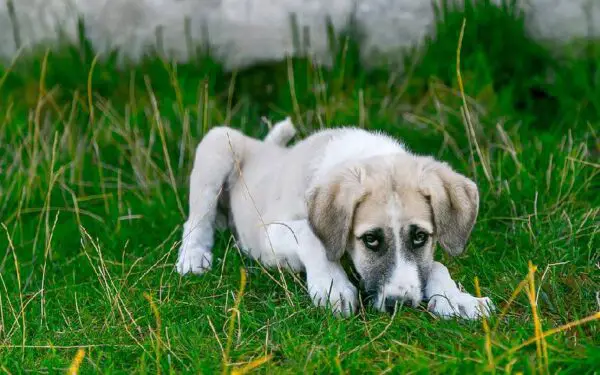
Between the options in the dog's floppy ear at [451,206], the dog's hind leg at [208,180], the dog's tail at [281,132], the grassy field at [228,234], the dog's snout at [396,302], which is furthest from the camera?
the dog's tail at [281,132]

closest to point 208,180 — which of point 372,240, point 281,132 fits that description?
point 281,132

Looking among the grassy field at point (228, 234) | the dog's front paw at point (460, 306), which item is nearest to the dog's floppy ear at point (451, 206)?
the dog's front paw at point (460, 306)

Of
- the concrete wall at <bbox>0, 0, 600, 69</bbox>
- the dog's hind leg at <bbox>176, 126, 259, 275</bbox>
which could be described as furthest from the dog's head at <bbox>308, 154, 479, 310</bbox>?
the concrete wall at <bbox>0, 0, 600, 69</bbox>

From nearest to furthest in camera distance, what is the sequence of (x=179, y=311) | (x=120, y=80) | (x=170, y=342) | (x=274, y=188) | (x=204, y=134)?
(x=170, y=342) < (x=179, y=311) < (x=274, y=188) < (x=204, y=134) < (x=120, y=80)

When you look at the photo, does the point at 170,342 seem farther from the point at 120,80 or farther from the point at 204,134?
the point at 120,80

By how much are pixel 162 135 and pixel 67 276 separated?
1.25m

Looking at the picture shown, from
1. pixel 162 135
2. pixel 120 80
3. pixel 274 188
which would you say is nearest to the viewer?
pixel 274 188

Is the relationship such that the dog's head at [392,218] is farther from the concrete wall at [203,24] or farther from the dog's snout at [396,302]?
the concrete wall at [203,24]

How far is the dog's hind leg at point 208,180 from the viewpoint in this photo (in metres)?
5.73

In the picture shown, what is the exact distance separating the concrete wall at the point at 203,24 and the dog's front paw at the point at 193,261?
243 centimetres

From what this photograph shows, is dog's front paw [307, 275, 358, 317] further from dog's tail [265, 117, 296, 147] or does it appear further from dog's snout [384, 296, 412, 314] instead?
dog's tail [265, 117, 296, 147]

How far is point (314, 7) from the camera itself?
761 centimetres

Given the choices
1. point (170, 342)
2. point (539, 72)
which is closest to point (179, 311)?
point (170, 342)

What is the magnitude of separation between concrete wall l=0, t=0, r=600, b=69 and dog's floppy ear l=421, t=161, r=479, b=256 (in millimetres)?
3016
